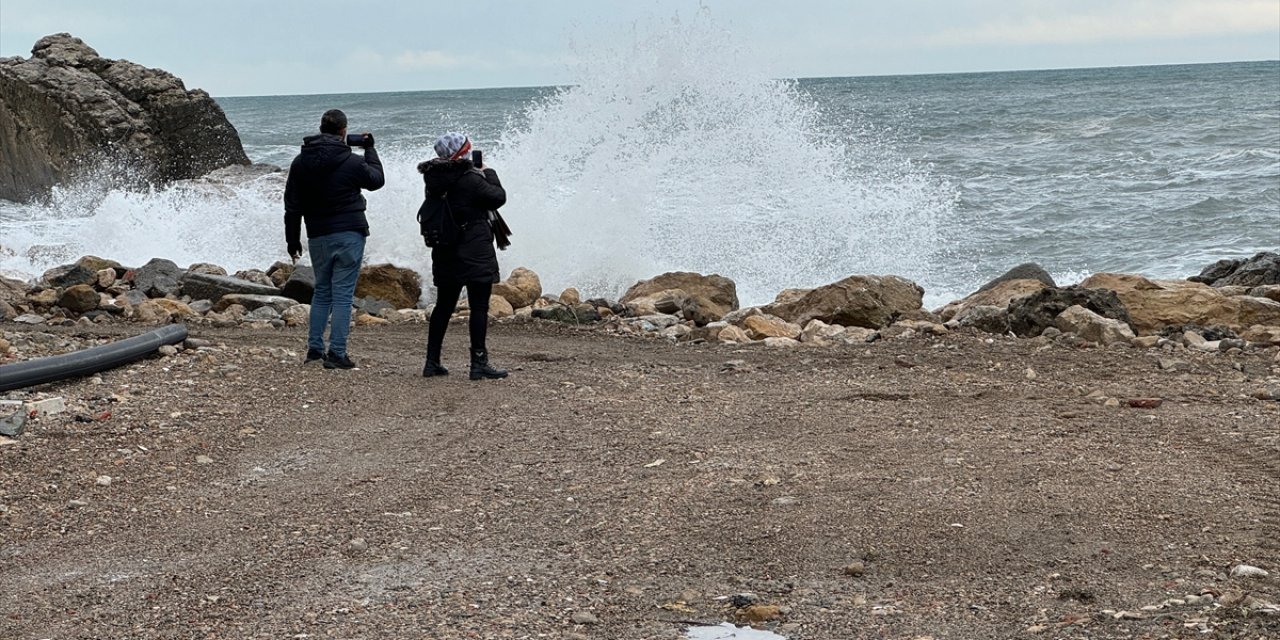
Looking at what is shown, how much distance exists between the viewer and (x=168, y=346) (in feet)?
25.8

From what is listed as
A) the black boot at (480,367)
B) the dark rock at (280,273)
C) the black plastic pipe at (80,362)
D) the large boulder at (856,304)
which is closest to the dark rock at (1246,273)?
the large boulder at (856,304)

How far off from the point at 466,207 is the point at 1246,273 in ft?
27.8

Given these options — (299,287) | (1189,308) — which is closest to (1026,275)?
(1189,308)

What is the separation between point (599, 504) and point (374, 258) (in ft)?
29.7

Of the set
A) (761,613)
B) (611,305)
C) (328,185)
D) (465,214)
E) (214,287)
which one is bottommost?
(611,305)

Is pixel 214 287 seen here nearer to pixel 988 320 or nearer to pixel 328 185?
pixel 328 185

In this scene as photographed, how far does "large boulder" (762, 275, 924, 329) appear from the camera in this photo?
10.6 metres

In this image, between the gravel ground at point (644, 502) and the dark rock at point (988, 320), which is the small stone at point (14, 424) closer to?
the gravel ground at point (644, 502)

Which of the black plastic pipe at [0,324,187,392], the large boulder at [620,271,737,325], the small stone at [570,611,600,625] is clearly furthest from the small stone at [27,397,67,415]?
the large boulder at [620,271,737,325]

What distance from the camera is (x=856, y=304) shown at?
1059cm

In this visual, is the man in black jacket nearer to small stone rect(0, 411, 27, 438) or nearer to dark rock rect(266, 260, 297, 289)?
small stone rect(0, 411, 27, 438)

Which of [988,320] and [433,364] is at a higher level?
[433,364]

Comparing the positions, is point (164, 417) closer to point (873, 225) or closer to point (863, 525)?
point (863, 525)

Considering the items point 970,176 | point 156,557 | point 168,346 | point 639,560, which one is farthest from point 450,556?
point 970,176
